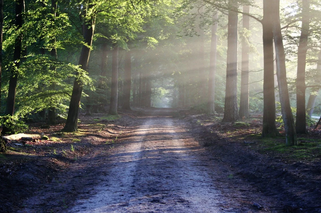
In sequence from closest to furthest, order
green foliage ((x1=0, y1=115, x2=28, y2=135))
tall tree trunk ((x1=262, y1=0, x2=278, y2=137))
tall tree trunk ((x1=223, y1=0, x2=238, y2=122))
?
1. green foliage ((x1=0, y1=115, x2=28, y2=135))
2. tall tree trunk ((x1=262, y1=0, x2=278, y2=137))
3. tall tree trunk ((x1=223, y1=0, x2=238, y2=122))

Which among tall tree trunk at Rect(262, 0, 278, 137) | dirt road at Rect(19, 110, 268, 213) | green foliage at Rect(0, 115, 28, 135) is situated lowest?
dirt road at Rect(19, 110, 268, 213)

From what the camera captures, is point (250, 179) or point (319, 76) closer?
point (250, 179)

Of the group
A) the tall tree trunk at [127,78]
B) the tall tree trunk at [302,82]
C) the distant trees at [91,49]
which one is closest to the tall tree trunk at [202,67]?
the tall tree trunk at [127,78]

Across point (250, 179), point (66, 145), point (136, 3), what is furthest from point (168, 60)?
point (250, 179)

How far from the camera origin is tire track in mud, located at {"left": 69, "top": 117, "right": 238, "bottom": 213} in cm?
517

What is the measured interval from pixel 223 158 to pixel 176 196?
4542 mm

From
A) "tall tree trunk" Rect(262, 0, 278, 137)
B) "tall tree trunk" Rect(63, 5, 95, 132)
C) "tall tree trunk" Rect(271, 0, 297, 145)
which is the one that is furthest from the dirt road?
"tall tree trunk" Rect(63, 5, 95, 132)

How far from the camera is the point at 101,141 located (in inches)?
535

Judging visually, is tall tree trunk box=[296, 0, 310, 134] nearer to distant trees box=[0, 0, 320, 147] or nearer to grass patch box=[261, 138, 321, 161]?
distant trees box=[0, 0, 320, 147]

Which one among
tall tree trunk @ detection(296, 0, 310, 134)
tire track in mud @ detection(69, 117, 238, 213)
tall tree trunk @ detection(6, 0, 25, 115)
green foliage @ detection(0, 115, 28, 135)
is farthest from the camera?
tall tree trunk @ detection(296, 0, 310, 134)

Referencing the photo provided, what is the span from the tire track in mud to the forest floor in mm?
18

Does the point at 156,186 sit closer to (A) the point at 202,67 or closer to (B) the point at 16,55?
(B) the point at 16,55

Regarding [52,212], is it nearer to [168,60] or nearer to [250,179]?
[250,179]

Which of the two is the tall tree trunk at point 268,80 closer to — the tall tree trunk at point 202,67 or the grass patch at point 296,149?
the grass patch at point 296,149
